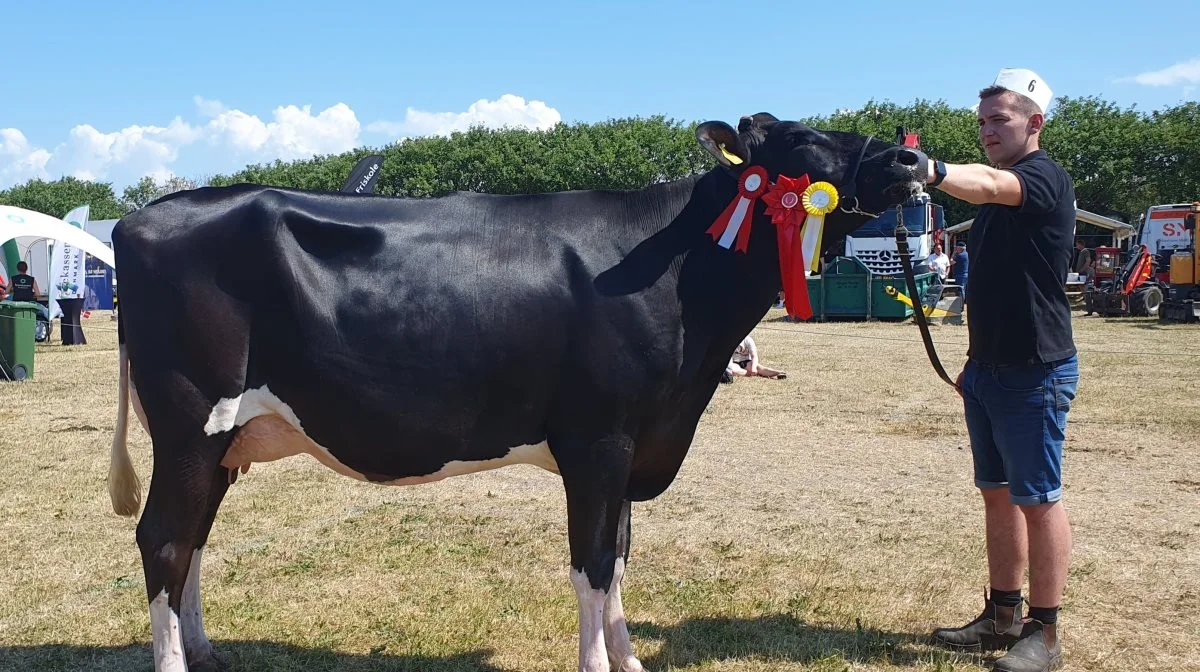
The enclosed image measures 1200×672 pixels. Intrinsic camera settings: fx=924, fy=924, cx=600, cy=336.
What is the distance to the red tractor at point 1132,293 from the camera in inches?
902

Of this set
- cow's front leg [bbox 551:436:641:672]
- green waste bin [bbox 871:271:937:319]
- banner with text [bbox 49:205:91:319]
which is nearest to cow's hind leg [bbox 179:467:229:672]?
cow's front leg [bbox 551:436:641:672]

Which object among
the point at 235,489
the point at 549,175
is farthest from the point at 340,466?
the point at 549,175

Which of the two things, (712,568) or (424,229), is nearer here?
(424,229)

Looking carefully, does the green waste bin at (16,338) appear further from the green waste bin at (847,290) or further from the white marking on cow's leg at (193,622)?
the green waste bin at (847,290)

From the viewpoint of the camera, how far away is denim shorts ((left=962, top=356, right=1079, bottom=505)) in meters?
3.75

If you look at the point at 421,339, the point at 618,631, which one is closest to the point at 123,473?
the point at 421,339

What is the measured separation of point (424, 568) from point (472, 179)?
51940 mm

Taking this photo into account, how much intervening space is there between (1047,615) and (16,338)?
1392cm

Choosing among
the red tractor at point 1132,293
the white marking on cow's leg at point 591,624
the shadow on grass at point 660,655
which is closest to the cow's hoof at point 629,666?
the shadow on grass at point 660,655

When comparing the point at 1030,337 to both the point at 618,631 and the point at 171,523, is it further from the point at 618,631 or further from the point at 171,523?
the point at 171,523

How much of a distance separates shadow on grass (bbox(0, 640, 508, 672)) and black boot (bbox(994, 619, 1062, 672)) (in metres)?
2.13

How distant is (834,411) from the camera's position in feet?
33.5

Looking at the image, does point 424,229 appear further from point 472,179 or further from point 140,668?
point 472,179

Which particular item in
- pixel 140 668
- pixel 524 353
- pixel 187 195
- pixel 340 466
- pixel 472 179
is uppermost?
pixel 472 179
